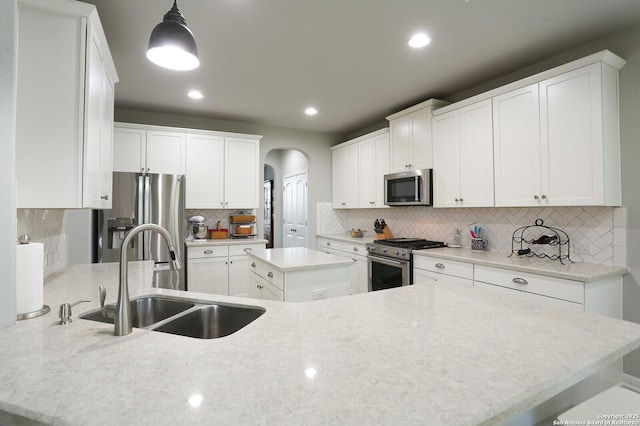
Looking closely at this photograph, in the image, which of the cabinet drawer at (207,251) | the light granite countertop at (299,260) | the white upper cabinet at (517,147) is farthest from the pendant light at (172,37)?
the cabinet drawer at (207,251)

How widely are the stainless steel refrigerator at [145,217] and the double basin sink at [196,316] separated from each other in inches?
79.2

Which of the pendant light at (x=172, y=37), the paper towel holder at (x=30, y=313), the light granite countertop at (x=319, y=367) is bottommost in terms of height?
the light granite countertop at (x=319, y=367)

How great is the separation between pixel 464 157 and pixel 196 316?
9.29ft

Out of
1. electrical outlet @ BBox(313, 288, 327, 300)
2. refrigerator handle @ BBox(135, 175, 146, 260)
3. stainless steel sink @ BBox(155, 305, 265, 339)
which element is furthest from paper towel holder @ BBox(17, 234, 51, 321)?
refrigerator handle @ BBox(135, 175, 146, 260)

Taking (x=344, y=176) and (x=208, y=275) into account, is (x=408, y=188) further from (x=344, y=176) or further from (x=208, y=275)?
(x=208, y=275)

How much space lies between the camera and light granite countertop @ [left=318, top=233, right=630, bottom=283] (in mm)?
2074

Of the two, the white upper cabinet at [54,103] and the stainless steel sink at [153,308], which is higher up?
the white upper cabinet at [54,103]

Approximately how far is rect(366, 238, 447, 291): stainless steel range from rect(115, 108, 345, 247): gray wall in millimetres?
1688

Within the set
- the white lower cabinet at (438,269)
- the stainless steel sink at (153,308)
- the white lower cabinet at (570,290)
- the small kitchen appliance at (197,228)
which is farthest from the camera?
the small kitchen appliance at (197,228)

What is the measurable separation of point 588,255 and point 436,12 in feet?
7.06

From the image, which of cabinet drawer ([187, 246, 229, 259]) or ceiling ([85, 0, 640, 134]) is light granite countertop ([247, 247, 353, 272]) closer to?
cabinet drawer ([187, 246, 229, 259])

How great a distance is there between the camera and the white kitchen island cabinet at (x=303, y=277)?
221 centimetres

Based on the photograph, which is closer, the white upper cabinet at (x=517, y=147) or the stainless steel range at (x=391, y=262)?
the white upper cabinet at (x=517, y=147)

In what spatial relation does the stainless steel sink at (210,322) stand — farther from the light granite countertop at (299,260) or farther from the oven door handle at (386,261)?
the oven door handle at (386,261)
